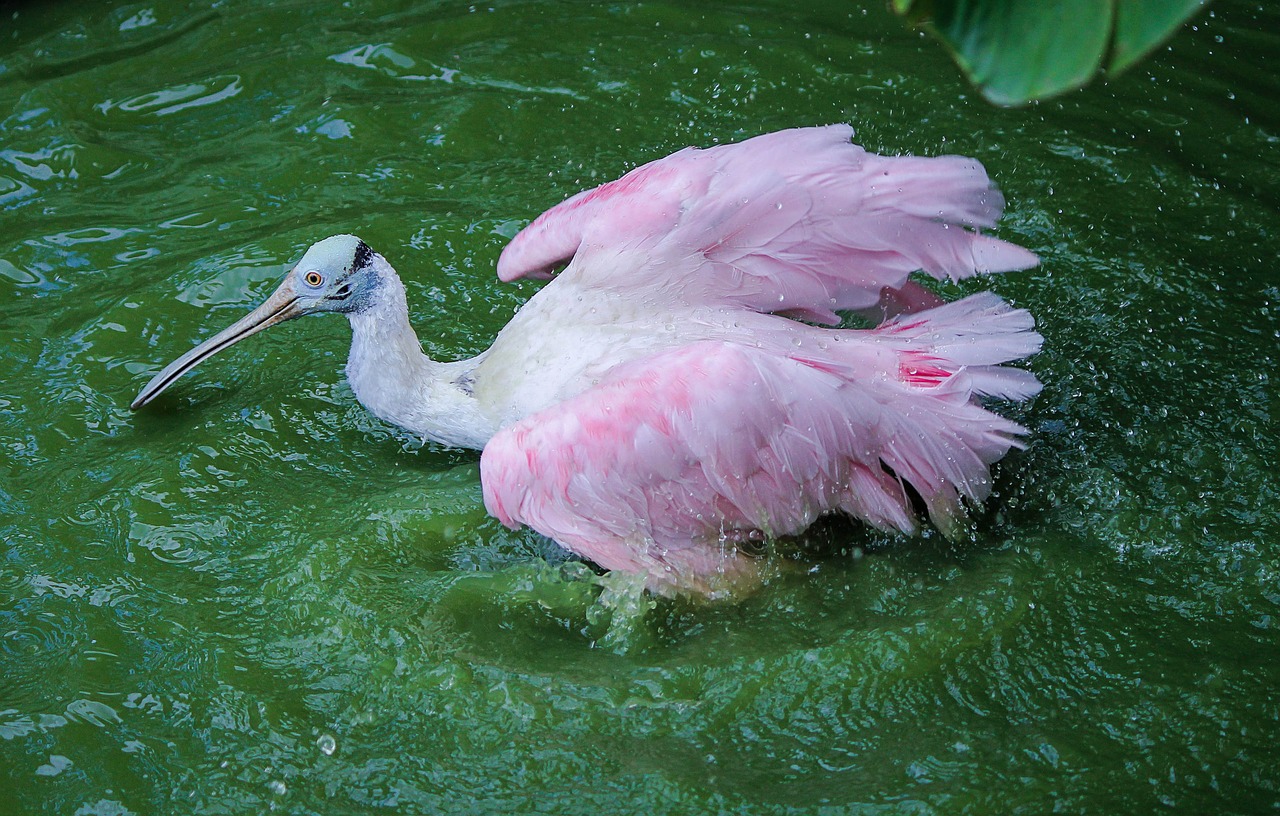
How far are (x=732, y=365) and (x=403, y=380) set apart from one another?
4.09ft

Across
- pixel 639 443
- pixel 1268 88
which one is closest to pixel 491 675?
pixel 639 443

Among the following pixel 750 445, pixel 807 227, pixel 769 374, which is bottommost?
pixel 750 445

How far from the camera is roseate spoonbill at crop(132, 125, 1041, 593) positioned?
12.1 ft

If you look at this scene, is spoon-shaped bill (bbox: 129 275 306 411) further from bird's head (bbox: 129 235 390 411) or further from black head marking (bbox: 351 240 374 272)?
black head marking (bbox: 351 240 374 272)

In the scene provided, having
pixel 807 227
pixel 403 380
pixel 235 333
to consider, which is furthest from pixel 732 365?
pixel 235 333

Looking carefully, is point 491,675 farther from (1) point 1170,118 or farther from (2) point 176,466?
(1) point 1170,118

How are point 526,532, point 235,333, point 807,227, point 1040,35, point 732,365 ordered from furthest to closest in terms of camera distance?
point 235,333 < point 526,532 < point 807,227 < point 732,365 < point 1040,35

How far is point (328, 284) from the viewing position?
14.2 ft

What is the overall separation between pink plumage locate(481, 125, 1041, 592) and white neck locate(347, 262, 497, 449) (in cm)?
44

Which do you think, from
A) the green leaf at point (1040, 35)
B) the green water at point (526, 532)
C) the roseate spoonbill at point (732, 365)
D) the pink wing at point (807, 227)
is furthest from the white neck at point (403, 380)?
the green leaf at point (1040, 35)

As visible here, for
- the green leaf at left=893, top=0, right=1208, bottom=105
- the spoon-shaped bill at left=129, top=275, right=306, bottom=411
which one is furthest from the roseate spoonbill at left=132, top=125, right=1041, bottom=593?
the green leaf at left=893, top=0, right=1208, bottom=105

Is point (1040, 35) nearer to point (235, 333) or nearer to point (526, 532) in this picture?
point (526, 532)

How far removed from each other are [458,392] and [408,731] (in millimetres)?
1219

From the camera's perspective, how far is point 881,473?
387 centimetres
